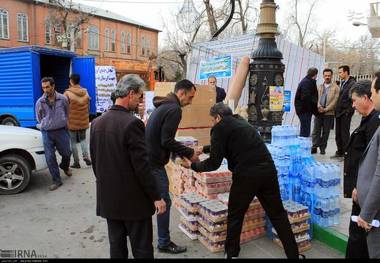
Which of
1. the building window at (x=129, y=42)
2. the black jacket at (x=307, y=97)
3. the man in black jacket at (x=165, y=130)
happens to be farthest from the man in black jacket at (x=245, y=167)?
the building window at (x=129, y=42)

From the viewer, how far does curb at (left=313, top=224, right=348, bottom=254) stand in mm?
4059

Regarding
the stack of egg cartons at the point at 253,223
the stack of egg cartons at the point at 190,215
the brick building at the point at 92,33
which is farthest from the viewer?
the brick building at the point at 92,33

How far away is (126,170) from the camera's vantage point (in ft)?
9.47

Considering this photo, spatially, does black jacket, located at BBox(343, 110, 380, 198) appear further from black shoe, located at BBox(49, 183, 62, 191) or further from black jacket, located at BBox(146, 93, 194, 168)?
black shoe, located at BBox(49, 183, 62, 191)

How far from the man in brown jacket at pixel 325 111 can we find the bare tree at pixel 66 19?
3103 centimetres

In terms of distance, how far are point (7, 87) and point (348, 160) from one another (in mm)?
12624

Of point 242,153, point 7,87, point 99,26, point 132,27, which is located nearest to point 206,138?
point 242,153

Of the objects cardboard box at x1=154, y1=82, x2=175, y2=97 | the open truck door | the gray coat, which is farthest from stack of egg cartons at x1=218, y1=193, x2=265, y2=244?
the open truck door

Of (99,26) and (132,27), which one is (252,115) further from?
(132,27)

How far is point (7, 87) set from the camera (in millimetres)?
13062

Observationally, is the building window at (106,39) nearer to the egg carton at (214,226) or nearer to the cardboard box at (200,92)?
the cardboard box at (200,92)

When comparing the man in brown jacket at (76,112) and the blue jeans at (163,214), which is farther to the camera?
the man in brown jacket at (76,112)

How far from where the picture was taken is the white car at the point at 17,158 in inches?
242

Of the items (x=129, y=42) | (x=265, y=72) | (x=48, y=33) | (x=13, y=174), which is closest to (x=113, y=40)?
(x=129, y=42)
